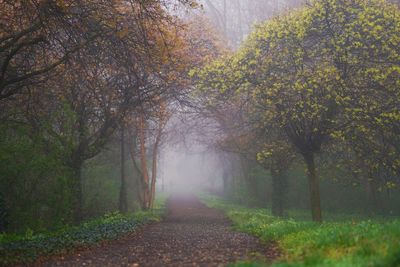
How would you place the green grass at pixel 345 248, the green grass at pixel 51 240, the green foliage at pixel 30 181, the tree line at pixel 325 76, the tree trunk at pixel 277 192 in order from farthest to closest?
the tree trunk at pixel 277 192, the tree line at pixel 325 76, the green foliage at pixel 30 181, the green grass at pixel 51 240, the green grass at pixel 345 248

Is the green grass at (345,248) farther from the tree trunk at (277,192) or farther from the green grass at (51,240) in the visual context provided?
the tree trunk at (277,192)

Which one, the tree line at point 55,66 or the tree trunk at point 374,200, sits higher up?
the tree line at point 55,66

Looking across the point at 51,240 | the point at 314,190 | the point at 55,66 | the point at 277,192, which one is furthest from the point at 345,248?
the point at 277,192

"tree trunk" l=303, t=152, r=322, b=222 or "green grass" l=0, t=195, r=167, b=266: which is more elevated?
"tree trunk" l=303, t=152, r=322, b=222

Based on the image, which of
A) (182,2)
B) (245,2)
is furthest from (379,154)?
(245,2)

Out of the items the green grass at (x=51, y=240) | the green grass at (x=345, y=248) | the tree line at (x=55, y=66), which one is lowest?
the green grass at (x=51, y=240)

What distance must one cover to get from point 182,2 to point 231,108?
1630 cm

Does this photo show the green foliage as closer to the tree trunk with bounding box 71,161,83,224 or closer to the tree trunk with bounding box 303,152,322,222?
the tree trunk with bounding box 71,161,83,224

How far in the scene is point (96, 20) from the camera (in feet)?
45.6

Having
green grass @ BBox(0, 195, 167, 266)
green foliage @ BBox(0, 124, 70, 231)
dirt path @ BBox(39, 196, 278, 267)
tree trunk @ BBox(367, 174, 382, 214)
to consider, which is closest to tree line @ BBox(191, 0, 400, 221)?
dirt path @ BBox(39, 196, 278, 267)

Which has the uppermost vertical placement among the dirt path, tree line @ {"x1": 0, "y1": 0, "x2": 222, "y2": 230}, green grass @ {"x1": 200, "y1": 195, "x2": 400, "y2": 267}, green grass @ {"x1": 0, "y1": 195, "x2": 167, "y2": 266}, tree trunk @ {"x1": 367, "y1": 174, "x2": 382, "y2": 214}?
tree line @ {"x1": 0, "y1": 0, "x2": 222, "y2": 230}

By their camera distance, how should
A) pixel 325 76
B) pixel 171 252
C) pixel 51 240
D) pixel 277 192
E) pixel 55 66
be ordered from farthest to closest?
pixel 277 192, pixel 325 76, pixel 55 66, pixel 51 240, pixel 171 252

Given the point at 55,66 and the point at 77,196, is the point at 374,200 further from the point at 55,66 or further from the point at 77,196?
the point at 55,66

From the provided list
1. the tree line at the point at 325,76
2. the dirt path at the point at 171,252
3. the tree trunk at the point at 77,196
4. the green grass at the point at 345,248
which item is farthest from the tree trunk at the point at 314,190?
the tree trunk at the point at 77,196
